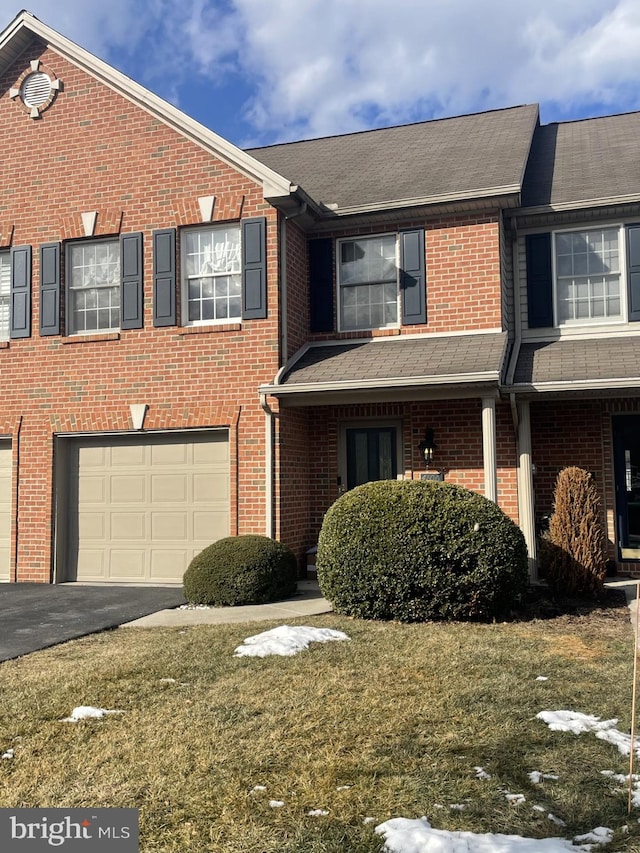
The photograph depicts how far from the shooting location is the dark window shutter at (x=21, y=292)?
12.1 metres

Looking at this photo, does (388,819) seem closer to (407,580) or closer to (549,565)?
(407,580)

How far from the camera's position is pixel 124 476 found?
11.8 m

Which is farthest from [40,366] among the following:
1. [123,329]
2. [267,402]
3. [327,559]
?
[327,559]

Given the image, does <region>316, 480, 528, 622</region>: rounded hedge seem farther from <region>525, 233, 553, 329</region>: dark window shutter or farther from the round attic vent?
the round attic vent

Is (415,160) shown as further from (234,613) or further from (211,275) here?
(234,613)

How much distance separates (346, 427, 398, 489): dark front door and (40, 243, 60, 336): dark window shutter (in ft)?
16.4

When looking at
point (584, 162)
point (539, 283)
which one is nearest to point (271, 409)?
point (539, 283)

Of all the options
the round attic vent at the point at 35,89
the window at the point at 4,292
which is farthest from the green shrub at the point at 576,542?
the round attic vent at the point at 35,89

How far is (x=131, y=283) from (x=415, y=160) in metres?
5.33

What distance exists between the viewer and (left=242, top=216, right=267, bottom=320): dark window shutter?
11.0m

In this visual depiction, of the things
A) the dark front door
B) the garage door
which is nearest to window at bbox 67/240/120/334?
the garage door

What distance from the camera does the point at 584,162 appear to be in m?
12.9

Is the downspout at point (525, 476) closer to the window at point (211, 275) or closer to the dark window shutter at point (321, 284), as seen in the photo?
the dark window shutter at point (321, 284)

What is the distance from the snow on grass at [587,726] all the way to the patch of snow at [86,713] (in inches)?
111
